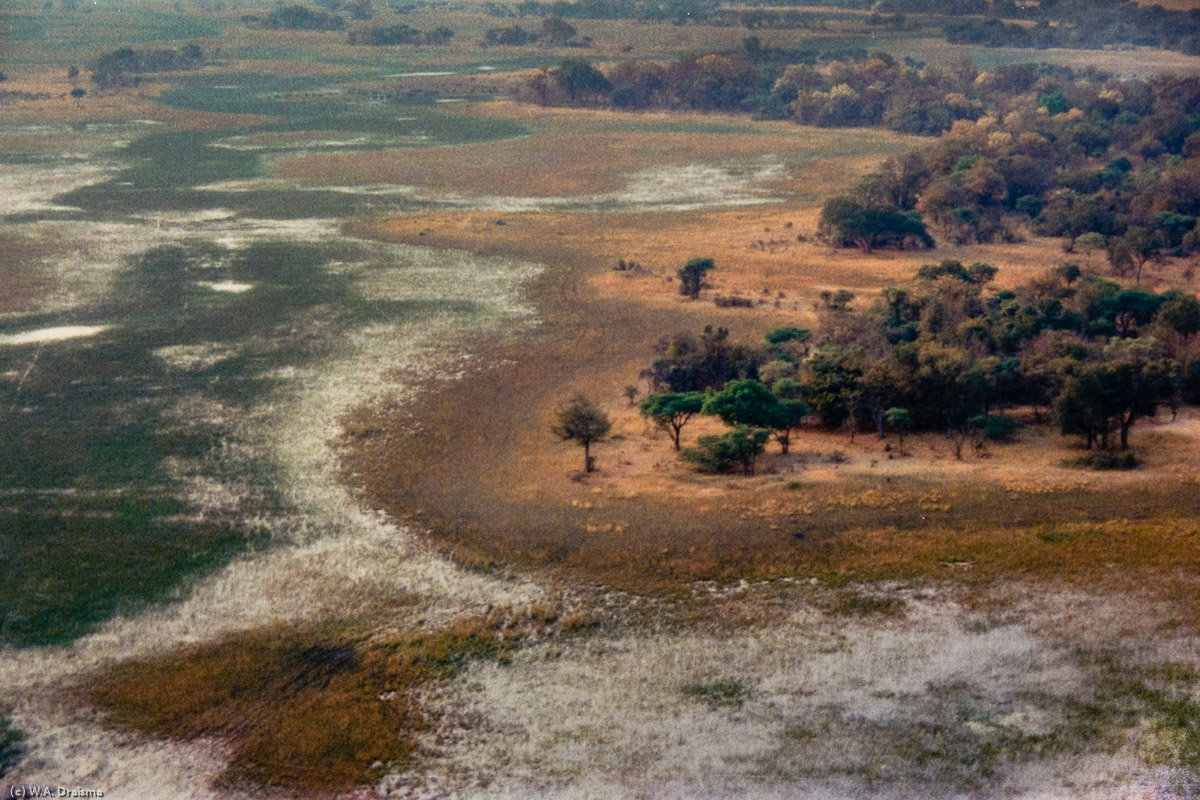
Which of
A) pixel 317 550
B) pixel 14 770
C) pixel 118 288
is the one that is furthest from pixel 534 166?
pixel 14 770

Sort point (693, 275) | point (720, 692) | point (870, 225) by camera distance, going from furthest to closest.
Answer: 1. point (870, 225)
2. point (693, 275)
3. point (720, 692)

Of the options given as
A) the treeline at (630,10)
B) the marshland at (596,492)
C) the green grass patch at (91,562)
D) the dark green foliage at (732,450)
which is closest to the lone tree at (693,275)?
the marshland at (596,492)

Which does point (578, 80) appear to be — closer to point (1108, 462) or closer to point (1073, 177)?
point (1073, 177)

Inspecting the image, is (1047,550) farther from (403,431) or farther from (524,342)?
(524,342)

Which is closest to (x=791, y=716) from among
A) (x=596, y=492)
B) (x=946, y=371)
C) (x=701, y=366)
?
(x=596, y=492)

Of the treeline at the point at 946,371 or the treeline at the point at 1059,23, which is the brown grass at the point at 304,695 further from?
the treeline at the point at 1059,23
